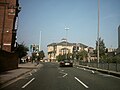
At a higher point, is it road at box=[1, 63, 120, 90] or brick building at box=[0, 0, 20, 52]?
brick building at box=[0, 0, 20, 52]

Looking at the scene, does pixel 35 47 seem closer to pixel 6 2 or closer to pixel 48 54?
pixel 6 2

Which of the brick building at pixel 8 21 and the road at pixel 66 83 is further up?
the brick building at pixel 8 21

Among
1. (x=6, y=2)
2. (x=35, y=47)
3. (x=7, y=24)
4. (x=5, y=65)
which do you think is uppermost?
(x=6, y=2)

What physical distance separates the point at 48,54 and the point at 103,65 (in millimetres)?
143038

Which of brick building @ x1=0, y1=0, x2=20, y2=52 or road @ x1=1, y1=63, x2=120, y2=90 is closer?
road @ x1=1, y1=63, x2=120, y2=90

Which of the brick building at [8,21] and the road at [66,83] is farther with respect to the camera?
the brick building at [8,21]

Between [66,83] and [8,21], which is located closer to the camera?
[66,83]

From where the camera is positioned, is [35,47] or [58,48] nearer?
[35,47]

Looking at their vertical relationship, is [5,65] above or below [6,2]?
below

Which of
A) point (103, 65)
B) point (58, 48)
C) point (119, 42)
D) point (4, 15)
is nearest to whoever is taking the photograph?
point (103, 65)

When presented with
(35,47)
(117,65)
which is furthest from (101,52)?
(117,65)

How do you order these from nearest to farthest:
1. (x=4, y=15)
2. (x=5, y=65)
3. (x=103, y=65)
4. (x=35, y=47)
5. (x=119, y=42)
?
(x=5, y=65) → (x=103, y=65) → (x=4, y=15) → (x=35, y=47) → (x=119, y=42)

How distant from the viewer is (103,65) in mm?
29828

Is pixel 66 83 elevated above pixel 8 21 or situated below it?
below
